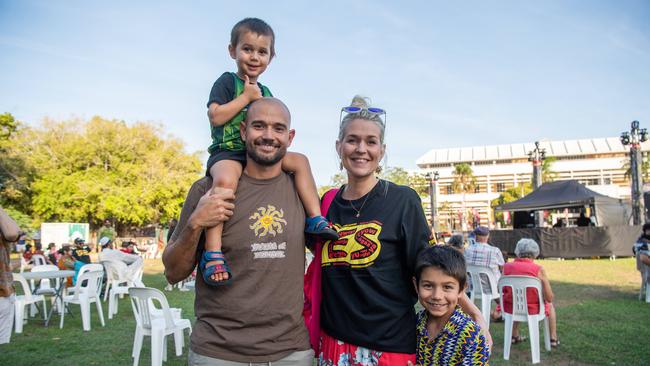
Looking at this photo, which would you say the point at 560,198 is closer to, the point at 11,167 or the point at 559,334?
the point at 559,334

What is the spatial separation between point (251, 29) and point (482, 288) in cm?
663

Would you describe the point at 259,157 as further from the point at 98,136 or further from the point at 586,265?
the point at 98,136

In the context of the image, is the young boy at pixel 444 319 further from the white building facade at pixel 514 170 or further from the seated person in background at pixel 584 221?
the white building facade at pixel 514 170

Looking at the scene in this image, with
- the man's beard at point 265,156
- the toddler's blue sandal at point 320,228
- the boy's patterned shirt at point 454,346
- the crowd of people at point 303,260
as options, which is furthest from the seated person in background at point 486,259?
the man's beard at point 265,156

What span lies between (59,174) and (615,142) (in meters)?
92.5

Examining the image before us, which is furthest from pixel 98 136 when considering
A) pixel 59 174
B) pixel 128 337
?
pixel 128 337

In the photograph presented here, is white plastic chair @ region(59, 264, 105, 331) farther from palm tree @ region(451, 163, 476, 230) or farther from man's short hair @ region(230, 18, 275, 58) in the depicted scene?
palm tree @ region(451, 163, 476, 230)

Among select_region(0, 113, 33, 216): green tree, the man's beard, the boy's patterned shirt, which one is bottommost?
the boy's patterned shirt

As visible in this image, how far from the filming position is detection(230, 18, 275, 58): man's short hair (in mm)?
2717

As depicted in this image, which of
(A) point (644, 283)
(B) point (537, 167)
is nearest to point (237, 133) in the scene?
(A) point (644, 283)

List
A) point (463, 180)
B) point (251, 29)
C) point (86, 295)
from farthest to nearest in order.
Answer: point (463, 180) → point (86, 295) → point (251, 29)

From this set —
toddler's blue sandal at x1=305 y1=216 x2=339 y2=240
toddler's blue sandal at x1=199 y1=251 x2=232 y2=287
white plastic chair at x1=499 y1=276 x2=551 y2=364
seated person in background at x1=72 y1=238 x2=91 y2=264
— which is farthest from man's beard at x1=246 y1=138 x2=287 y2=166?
seated person in background at x1=72 y1=238 x2=91 y2=264

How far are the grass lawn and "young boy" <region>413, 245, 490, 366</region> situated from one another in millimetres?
4242

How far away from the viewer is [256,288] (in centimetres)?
211
